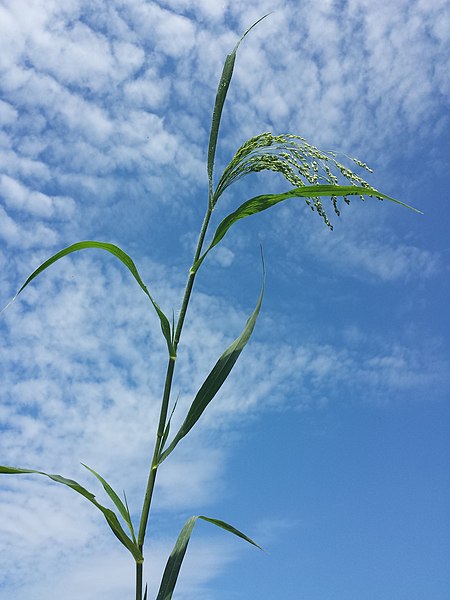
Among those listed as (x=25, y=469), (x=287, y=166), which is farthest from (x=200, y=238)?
(x=25, y=469)

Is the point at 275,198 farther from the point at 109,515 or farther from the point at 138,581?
the point at 138,581

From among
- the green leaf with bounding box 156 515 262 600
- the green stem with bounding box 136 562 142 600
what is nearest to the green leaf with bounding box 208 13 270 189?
the green leaf with bounding box 156 515 262 600

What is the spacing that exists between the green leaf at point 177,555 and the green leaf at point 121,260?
52 cm

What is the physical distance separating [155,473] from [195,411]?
8.6 inches

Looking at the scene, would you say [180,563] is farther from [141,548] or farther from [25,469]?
[25,469]

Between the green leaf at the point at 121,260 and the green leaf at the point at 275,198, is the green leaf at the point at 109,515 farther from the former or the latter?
the green leaf at the point at 275,198

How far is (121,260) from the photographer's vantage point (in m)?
2.03

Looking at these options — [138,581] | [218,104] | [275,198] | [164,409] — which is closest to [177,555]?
[138,581]

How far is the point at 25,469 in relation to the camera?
180 centimetres

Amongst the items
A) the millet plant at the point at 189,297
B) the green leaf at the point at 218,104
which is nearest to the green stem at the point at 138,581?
the millet plant at the point at 189,297

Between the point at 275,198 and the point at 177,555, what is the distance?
112cm

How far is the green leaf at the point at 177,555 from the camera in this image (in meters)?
1.82

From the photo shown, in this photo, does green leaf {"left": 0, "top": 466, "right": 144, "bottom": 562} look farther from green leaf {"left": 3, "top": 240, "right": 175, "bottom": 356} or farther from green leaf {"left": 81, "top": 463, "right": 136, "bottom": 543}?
green leaf {"left": 3, "top": 240, "right": 175, "bottom": 356}

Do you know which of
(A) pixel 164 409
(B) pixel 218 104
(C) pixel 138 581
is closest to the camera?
(C) pixel 138 581
